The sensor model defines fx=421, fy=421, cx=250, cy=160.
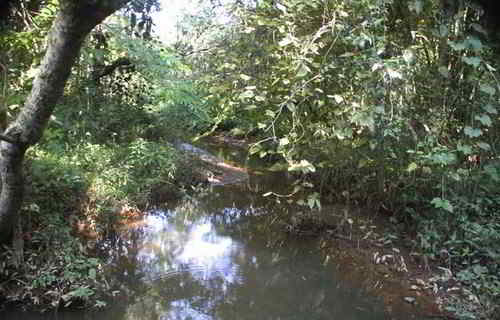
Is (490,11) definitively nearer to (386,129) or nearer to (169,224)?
(386,129)

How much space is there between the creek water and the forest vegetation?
41 centimetres

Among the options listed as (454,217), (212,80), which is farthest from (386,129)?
(454,217)

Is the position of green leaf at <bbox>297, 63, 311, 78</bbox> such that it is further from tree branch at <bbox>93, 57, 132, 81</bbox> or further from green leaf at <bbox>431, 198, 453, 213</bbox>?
tree branch at <bbox>93, 57, 132, 81</bbox>

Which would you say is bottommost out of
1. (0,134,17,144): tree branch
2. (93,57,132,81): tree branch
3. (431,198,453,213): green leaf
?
(431,198,453,213): green leaf

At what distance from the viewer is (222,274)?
5.11 m

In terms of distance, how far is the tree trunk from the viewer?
7.58ft

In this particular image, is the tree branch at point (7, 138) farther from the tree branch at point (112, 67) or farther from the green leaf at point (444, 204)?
the tree branch at point (112, 67)

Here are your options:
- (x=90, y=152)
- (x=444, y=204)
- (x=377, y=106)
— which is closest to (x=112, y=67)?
(x=90, y=152)

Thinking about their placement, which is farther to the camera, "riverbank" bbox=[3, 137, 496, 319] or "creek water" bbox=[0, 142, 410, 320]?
"creek water" bbox=[0, 142, 410, 320]

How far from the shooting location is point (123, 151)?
24.3 ft

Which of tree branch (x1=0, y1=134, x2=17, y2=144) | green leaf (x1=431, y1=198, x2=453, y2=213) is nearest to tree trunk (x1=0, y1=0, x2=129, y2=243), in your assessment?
tree branch (x1=0, y1=134, x2=17, y2=144)

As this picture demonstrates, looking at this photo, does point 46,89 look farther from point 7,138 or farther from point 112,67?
point 112,67

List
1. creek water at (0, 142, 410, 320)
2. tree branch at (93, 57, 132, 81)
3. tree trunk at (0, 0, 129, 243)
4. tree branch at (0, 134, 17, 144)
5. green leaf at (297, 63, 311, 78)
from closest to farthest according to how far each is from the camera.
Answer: green leaf at (297, 63, 311, 78) → tree trunk at (0, 0, 129, 243) → tree branch at (0, 134, 17, 144) → creek water at (0, 142, 410, 320) → tree branch at (93, 57, 132, 81)

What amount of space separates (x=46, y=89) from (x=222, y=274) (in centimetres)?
312
